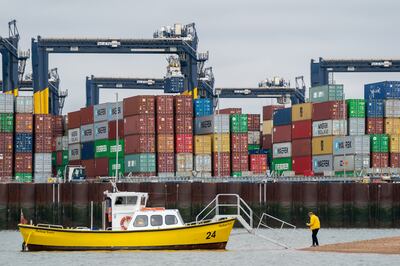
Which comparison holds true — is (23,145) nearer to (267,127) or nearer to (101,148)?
(101,148)

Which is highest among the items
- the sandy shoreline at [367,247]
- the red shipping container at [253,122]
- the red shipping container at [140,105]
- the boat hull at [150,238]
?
the red shipping container at [140,105]

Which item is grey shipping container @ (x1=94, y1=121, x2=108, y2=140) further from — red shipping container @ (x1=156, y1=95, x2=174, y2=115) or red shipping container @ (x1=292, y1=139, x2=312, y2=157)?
red shipping container @ (x1=292, y1=139, x2=312, y2=157)

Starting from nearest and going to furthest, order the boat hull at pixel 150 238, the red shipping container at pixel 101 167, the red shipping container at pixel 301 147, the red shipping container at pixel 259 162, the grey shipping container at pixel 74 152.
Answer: the boat hull at pixel 150 238, the red shipping container at pixel 101 167, the red shipping container at pixel 301 147, the red shipping container at pixel 259 162, the grey shipping container at pixel 74 152

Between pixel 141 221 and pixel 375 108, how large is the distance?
62102mm

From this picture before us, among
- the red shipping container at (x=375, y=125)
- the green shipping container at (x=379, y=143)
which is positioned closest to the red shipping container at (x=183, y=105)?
the red shipping container at (x=375, y=125)

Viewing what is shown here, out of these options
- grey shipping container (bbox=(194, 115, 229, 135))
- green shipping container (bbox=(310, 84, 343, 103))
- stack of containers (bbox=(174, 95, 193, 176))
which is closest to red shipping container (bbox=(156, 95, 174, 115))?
stack of containers (bbox=(174, 95, 193, 176))

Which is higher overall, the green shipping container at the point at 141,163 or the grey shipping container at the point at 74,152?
the grey shipping container at the point at 74,152

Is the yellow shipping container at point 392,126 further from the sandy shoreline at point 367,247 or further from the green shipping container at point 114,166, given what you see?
the sandy shoreline at point 367,247

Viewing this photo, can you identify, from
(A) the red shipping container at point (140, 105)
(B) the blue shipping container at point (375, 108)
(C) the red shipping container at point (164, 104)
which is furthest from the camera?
(B) the blue shipping container at point (375, 108)

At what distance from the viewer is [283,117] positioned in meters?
128

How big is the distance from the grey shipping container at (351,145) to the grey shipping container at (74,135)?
27.6 meters

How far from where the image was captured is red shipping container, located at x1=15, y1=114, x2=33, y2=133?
120 metres

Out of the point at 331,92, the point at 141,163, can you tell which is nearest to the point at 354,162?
the point at 331,92

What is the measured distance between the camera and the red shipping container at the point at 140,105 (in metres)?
117
